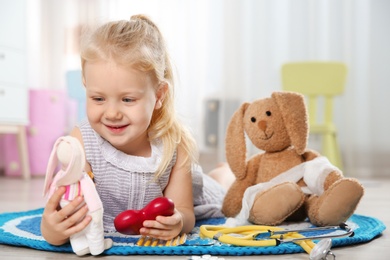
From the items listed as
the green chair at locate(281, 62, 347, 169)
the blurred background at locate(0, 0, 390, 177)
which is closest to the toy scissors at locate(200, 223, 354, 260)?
the green chair at locate(281, 62, 347, 169)

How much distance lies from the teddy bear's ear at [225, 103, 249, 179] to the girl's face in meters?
0.34

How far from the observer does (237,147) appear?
1316mm

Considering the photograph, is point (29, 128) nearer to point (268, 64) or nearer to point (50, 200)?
point (268, 64)

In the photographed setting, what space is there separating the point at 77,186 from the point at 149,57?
0.27 metres

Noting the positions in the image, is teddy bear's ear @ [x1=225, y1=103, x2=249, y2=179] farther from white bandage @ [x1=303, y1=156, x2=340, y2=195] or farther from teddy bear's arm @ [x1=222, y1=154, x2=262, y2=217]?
white bandage @ [x1=303, y1=156, x2=340, y2=195]

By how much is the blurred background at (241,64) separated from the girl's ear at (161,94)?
1.82 m

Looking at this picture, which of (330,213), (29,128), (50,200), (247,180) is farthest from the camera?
(29,128)

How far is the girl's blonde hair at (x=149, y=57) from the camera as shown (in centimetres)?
98

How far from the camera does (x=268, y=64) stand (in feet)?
10.0

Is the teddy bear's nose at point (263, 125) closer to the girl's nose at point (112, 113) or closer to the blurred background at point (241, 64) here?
the girl's nose at point (112, 113)

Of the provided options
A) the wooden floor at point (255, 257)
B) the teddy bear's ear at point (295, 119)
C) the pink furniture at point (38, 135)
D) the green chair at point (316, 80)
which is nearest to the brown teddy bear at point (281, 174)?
the teddy bear's ear at point (295, 119)

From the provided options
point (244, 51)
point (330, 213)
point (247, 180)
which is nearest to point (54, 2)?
point (244, 51)

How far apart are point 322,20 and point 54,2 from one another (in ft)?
5.17

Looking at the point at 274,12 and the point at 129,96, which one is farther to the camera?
the point at 274,12
